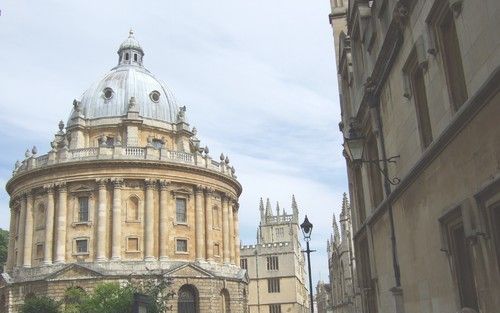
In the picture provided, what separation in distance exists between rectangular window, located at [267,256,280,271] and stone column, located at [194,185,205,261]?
4409cm

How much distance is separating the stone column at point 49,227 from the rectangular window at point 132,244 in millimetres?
5994

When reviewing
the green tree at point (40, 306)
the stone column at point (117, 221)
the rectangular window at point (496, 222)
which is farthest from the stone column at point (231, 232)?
the rectangular window at point (496, 222)

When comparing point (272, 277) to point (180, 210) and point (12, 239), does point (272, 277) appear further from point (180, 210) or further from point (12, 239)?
point (12, 239)

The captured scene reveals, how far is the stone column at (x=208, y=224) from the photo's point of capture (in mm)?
45844

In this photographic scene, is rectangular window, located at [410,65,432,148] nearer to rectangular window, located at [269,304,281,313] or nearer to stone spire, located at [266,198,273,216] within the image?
rectangular window, located at [269,304,281,313]

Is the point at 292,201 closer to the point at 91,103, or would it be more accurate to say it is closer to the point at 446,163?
the point at 91,103

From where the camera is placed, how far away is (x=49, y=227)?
4306 cm

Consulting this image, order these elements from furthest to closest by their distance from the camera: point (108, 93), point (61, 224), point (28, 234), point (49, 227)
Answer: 1. point (108, 93)
2. point (28, 234)
3. point (49, 227)
4. point (61, 224)

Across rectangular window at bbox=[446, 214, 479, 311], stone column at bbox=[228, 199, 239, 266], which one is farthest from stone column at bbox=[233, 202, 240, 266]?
rectangular window at bbox=[446, 214, 479, 311]

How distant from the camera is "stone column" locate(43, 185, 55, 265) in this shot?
42.4m

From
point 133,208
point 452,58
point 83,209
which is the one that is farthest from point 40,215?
point 452,58

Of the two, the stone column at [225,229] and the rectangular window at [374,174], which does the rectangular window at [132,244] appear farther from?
the rectangular window at [374,174]

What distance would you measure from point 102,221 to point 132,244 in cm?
296

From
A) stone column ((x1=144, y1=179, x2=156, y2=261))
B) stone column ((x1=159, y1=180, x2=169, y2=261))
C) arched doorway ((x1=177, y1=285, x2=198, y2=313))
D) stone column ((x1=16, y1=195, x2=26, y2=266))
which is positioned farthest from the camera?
stone column ((x1=16, y1=195, x2=26, y2=266))
